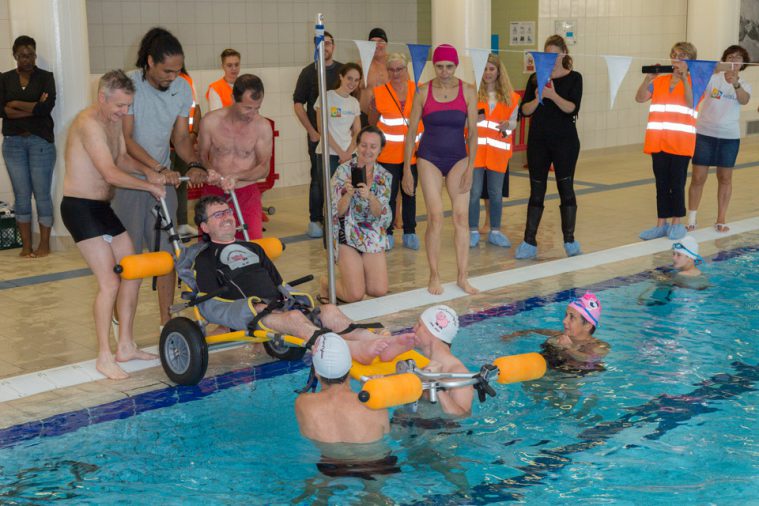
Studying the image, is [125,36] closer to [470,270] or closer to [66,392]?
[470,270]

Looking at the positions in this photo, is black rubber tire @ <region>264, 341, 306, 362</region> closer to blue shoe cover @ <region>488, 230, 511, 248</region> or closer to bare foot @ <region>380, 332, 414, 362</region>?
bare foot @ <region>380, 332, 414, 362</region>

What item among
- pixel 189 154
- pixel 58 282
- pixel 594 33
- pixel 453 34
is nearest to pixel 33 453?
pixel 189 154

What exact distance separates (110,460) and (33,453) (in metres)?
0.41

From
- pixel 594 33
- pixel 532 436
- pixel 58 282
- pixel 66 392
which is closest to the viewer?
pixel 532 436

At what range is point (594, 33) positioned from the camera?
16.2 m

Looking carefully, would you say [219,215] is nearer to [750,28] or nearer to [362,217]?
[362,217]

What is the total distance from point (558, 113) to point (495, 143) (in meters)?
1.12

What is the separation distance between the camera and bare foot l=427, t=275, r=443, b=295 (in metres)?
7.43

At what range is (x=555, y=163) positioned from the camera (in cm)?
855

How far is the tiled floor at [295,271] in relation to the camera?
19.7ft

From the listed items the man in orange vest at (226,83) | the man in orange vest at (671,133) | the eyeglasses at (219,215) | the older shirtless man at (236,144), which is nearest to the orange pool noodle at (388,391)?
the eyeglasses at (219,215)

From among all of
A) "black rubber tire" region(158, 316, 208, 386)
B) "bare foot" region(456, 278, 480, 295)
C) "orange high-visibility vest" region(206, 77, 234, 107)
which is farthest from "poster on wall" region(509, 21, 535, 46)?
"black rubber tire" region(158, 316, 208, 386)

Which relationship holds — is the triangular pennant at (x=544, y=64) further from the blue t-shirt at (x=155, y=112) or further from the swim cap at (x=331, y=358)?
the swim cap at (x=331, y=358)

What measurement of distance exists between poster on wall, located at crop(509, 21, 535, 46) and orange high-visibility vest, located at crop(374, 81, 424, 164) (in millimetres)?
6742
